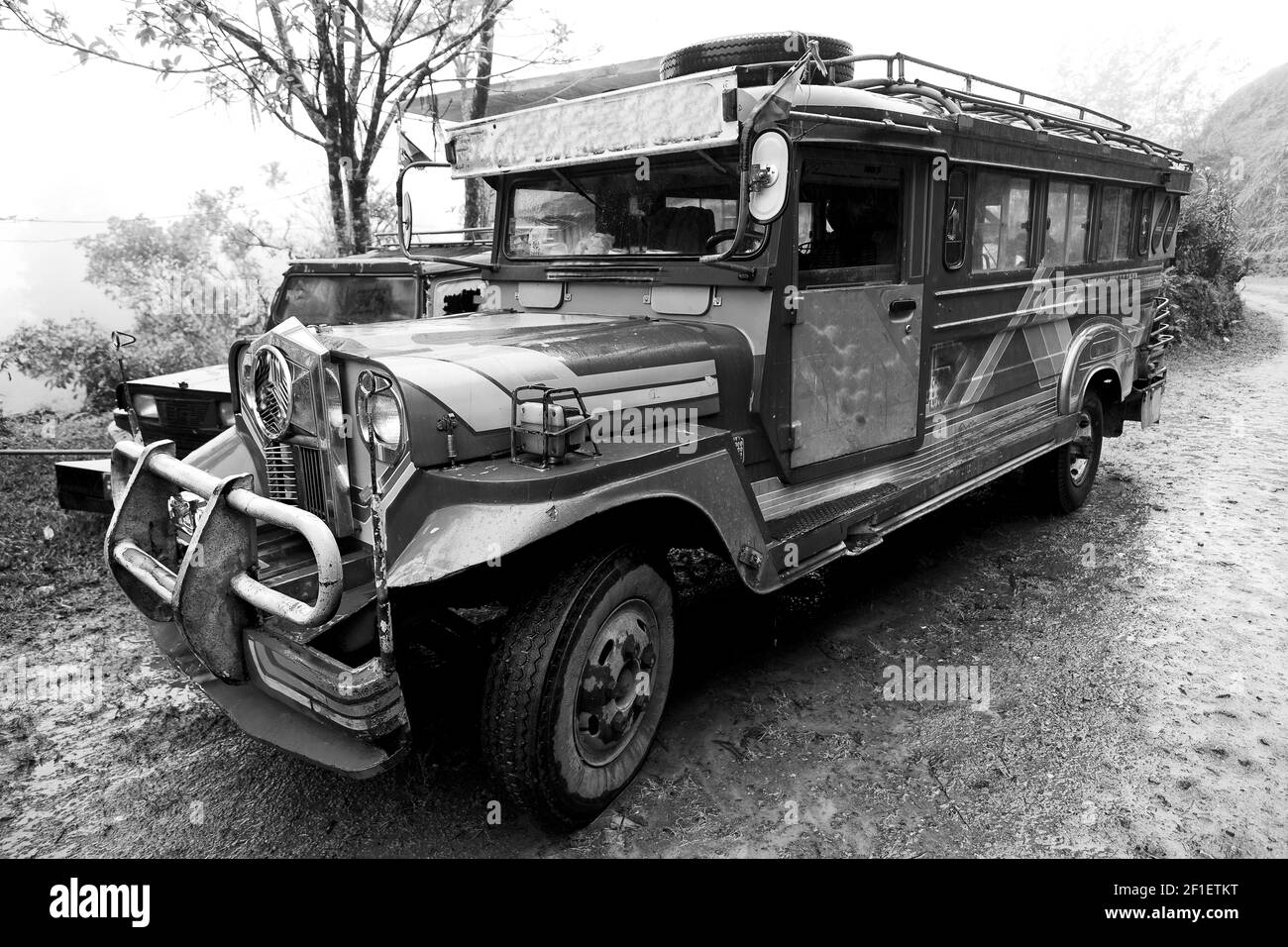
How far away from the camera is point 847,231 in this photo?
12.9 ft

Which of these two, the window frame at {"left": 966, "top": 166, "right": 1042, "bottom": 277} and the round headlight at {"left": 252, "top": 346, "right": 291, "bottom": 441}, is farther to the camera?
the window frame at {"left": 966, "top": 166, "right": 1042, "bottom": 277}

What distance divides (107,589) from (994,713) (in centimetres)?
464

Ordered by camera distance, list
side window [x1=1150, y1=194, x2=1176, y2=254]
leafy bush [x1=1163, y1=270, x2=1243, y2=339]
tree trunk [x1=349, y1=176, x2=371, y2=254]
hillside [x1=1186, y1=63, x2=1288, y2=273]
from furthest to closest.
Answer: hillside [x1=1186, y1=63, x2=1288, y2=273], leafy bush [x1=1163, y1=270, x2=1243, y2=339], tree trunk [x1=349, y1=176, x2=371, y2=254], side window [x1=1150, y1=194, x2=1176, y2=254]

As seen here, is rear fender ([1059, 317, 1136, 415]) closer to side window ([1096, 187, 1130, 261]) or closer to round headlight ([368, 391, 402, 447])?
side window ([1096, 187, 1130, 261])

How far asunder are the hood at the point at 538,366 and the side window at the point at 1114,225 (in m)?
3.73

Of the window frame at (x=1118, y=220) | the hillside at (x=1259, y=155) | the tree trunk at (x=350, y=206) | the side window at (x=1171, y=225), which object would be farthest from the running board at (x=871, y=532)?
the hillside at (x=1259, y=155)

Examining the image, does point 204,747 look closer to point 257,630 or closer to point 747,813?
point 257,630

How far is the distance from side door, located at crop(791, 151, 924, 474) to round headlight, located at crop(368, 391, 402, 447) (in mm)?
1695

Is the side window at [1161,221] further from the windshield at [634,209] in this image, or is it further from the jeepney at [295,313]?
the jeepney at [295,313]

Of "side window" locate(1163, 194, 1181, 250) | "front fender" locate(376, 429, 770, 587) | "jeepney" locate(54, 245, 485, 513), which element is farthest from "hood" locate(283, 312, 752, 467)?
"side window" locate(1163, 194, 1181, 250)

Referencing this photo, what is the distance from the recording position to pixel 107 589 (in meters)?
5.10

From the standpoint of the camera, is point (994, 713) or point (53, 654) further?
point (53, 654)

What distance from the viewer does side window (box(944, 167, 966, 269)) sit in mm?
4469

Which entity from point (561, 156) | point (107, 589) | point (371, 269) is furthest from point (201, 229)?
point (561, 156)
